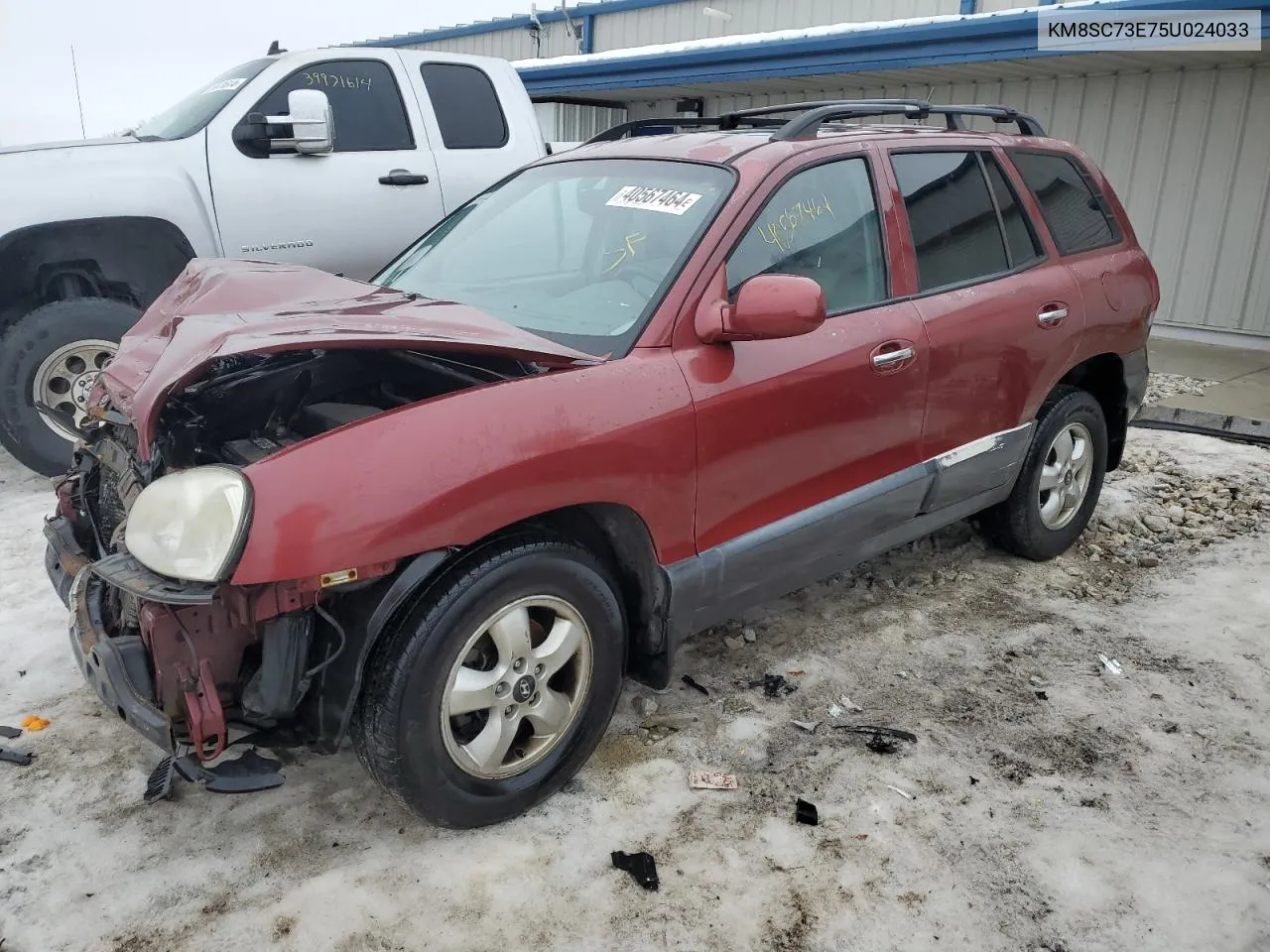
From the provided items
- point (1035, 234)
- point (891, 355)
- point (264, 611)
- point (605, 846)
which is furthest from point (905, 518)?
point (264, 611)

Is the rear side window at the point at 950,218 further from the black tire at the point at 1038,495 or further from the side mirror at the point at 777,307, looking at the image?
the side mirror at the point at 777,307

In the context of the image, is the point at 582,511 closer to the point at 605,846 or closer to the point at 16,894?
the point at 605,846

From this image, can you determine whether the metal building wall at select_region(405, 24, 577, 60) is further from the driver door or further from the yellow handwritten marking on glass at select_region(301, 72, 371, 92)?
the driver door

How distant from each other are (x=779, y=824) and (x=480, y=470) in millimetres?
1310

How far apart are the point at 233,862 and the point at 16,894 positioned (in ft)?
1.63

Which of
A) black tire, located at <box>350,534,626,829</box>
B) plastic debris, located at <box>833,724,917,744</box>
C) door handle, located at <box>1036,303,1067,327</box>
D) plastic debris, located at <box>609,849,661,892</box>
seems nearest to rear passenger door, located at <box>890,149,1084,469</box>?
door handle, located at <box>1036,303,1067,327</box>

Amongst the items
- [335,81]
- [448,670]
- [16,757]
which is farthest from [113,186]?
[448,670]

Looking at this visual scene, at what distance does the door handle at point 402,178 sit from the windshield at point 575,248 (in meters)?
2.29

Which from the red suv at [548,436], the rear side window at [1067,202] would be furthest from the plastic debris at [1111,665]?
the rear side window at [1067,202]

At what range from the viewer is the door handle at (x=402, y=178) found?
19.4ft

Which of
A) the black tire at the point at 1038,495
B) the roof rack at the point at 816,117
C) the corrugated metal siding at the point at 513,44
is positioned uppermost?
the corrugated metal siding at the point at 513,44

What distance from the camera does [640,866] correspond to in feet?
8.41

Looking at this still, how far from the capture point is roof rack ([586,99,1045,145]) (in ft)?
11.3

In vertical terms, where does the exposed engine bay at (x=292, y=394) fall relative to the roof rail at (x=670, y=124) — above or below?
below
